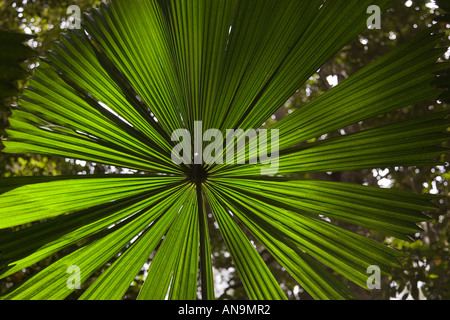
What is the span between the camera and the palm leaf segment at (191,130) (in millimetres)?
1596

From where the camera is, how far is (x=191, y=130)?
1.87m

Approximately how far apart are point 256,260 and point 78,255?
76 cm

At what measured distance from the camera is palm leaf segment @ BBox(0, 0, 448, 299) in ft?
5.24

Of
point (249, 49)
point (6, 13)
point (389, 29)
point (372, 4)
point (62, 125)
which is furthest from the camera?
point (6, 13)

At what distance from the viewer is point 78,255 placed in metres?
1.77

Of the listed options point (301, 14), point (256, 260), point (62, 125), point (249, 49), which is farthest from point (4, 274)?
point (301, 14)

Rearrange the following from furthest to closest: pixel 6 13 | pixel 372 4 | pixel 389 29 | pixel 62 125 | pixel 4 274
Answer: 1. pixel 6 13
2. pixel 389 29
3. pixel 62 125
4. pixel 4 274
5. pixel 372 4

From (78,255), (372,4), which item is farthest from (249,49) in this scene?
(78,255)

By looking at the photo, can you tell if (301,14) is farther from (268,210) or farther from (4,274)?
(4,274)

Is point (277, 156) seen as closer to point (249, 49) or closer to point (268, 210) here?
point (268, 210)
